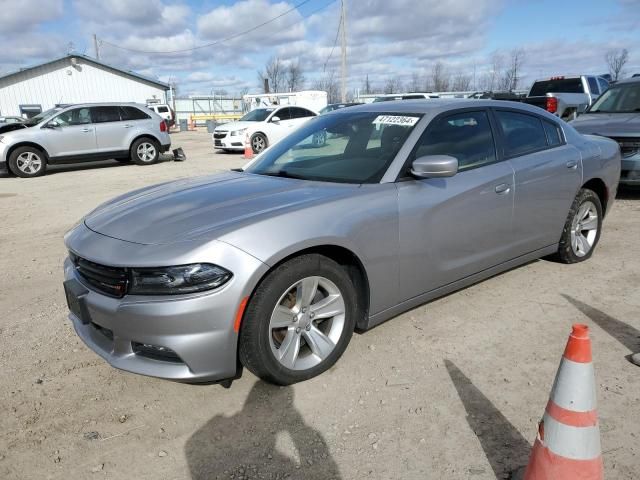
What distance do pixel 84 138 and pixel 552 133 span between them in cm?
1203

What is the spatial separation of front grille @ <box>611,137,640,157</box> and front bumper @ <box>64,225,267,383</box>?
661 centimetres

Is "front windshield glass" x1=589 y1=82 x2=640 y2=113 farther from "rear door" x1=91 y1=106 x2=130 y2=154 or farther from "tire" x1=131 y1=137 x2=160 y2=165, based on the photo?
"rear door" x1=91 y1=106 x2=130 y2=154

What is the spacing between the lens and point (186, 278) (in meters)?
2.43

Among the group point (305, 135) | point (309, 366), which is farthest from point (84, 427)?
point (305, 135)

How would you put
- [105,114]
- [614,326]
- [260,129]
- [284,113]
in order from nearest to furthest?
[614,326] → [105,114] → [260,129] → [284,113]

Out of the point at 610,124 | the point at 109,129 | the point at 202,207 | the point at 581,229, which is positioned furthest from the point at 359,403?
the point at 109,129

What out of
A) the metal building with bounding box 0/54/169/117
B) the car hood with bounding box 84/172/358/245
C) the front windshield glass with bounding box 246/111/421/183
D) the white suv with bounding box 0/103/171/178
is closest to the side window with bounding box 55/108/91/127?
the white suv with bounding box 0/103/171/178

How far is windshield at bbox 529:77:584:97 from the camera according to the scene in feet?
50.0

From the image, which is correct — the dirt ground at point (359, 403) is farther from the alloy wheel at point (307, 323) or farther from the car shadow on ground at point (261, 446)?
the alloy wheel at point (307, 323)

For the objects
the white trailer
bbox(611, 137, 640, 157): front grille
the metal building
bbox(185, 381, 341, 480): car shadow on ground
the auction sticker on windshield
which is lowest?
bbox(185, 381, 341, 480): car shadow on ground

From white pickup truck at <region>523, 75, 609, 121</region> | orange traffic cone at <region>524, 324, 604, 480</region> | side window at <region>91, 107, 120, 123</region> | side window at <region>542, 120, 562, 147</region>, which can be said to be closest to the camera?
orange traffic cone at <region>524, 324, 604, 480</region>

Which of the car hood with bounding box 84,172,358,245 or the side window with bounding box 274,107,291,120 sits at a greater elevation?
the side window with bounding box 274,107,291,120

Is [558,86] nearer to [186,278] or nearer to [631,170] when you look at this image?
[631,170]

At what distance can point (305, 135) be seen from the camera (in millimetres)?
4086
